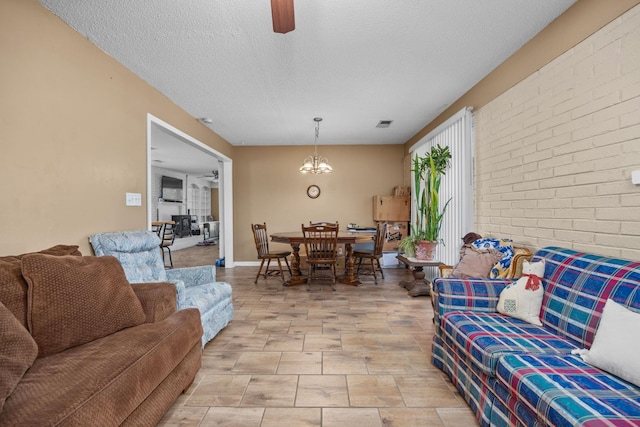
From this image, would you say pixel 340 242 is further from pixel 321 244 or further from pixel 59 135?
pixel 59 135

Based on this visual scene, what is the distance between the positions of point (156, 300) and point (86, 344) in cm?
41

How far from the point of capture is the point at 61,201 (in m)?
1.98

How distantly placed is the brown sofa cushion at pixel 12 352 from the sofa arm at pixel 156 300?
56cm

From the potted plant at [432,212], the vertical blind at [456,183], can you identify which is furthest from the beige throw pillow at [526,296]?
the potted plant at [432,212]

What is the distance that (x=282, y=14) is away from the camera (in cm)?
139

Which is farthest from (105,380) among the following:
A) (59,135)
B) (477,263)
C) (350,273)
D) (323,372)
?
(350,273)

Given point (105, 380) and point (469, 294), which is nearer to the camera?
point (105, 380)

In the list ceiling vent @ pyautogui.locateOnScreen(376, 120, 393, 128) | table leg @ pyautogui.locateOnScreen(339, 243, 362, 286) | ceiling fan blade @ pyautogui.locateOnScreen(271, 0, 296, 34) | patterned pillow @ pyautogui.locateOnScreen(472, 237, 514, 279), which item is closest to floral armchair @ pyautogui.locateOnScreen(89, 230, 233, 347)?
ceiling fan blade @ pyautogui.locateOnScreen(271, 0, 296, 34)

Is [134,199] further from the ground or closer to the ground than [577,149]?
closer to the ground

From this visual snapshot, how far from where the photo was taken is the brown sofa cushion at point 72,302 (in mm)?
1292

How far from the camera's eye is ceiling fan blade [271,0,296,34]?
4.37 feet

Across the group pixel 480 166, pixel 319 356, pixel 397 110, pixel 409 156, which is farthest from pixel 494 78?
pixel 319 356

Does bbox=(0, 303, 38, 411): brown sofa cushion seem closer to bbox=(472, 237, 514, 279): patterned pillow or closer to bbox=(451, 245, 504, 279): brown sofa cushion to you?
bbox=(451, 245, 504, 279): brown sofa cushion

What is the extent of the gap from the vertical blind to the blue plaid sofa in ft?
4.59
